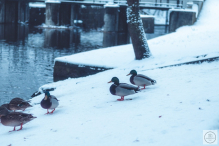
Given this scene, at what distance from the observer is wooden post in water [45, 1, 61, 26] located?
1940 inches

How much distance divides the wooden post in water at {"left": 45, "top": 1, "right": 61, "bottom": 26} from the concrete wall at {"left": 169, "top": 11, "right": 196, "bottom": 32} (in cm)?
2485

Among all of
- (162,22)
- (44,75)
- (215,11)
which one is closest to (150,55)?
(44,75)

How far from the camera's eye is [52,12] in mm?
49781

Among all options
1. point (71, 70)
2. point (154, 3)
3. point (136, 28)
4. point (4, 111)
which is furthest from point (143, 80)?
point (154, 3)

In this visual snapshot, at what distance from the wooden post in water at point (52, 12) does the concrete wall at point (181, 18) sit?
81.5ft

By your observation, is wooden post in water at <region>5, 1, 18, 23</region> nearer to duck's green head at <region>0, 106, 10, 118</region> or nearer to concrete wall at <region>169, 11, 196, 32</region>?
concrete wall at <region>169, 11, 196, 32</region>

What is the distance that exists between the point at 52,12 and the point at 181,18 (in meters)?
27.0

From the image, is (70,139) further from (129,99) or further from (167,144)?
(129,99)

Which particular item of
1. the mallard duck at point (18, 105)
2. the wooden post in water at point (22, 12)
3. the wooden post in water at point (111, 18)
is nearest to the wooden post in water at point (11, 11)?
the wooden post in water at point (22, 12)

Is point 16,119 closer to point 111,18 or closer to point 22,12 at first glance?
point 111,18

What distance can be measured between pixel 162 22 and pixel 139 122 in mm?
58363

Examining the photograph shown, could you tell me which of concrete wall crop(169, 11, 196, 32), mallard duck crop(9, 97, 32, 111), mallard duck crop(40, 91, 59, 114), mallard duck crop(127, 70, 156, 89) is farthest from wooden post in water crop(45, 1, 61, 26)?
mallard duck crop(40, 91, 59, 114)

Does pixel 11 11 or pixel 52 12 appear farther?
pixel 11 11

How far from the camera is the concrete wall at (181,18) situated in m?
26.0
